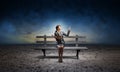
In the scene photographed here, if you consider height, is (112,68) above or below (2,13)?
below

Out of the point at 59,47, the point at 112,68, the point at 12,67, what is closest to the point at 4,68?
the point at 12,67

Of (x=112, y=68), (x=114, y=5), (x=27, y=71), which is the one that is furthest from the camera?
(x=114, y=5)

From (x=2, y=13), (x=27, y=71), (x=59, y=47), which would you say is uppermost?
(x=2, y=13)

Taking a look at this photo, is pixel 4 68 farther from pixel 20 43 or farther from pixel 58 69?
pixel 20 43

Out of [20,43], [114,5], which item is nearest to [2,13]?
[20,43]

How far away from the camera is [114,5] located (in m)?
21.4

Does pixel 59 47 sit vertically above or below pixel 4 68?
above

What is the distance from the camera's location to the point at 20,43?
2170 cm

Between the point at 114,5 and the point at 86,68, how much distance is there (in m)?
13.1

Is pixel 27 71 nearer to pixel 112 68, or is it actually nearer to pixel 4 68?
pixel 4 68

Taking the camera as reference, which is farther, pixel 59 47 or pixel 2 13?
pixel 2 13

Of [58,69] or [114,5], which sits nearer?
[58,69]

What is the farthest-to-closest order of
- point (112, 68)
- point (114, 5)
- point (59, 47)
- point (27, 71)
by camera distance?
1. point (114, 5)
2. point (59, 47)
3. point (112, 68)
4. point (27, 71)

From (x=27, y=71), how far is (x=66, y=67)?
1739 mm
